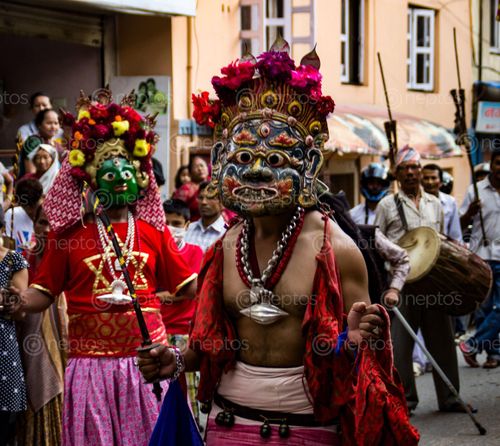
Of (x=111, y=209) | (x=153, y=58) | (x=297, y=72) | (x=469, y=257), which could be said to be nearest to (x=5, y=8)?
(x=153, y=58)

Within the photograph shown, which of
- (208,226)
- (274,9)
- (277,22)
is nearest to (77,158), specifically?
(208,226)

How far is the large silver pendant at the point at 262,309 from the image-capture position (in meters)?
4.57

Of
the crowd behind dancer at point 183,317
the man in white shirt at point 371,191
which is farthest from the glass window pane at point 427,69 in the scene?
the crowd behind dancer at point 183,317

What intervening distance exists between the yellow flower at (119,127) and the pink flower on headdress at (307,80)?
1.72m

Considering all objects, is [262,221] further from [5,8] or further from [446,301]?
[5,8]

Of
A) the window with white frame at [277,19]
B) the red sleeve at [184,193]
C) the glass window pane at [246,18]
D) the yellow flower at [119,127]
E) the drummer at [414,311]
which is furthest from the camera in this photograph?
the window with white frame at [277,19]

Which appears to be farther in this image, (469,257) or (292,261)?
(469,257)

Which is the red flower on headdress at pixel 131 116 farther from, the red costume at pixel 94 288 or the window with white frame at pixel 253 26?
the window with white frame at pixel 253 26

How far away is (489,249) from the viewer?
11180mm

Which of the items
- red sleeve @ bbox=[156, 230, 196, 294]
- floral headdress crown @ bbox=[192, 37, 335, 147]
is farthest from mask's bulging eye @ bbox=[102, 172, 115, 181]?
floral headdress crown @ bbox=[192, 37, 335, 147]

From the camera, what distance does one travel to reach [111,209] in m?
6.22

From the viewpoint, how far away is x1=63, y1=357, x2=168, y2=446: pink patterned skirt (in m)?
5.91

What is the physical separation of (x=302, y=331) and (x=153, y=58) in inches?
447

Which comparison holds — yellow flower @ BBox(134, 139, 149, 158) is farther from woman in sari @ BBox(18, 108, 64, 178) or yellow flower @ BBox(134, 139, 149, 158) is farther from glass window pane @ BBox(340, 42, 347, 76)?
glass window pane @ BBox(340, 42, 347, 76)
